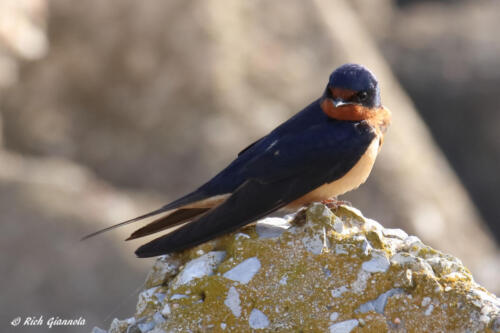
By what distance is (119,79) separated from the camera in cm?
1702

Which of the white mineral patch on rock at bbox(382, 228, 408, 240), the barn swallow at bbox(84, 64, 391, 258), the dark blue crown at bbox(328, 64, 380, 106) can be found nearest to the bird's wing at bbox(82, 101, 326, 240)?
the barn swallow at bbox(84, 64, 391, 258)

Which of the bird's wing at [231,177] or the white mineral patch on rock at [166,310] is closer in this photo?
the white mineral patch on rock at [166,310]

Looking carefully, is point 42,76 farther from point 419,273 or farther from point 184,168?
point 419,273

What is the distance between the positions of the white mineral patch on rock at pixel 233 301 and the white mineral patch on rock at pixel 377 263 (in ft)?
1.93

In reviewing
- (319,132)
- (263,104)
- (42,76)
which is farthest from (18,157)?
(319,132)

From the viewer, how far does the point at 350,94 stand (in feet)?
15.4

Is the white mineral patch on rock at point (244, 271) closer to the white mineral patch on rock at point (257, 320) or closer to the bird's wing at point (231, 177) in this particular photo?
the white mineral patch on rock at point (257, 320)

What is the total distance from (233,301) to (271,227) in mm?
555

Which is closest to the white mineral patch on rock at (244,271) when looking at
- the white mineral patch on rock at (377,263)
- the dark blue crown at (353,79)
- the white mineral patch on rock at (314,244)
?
the white mineral patch on rock at (314,244)

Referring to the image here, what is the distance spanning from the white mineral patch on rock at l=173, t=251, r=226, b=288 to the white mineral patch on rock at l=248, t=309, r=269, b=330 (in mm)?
298

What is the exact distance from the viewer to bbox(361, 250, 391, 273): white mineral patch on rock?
3863 mm

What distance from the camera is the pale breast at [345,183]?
4543 mm

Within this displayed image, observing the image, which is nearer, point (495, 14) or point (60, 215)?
point (60, 215)

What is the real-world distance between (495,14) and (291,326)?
85.8 feet
